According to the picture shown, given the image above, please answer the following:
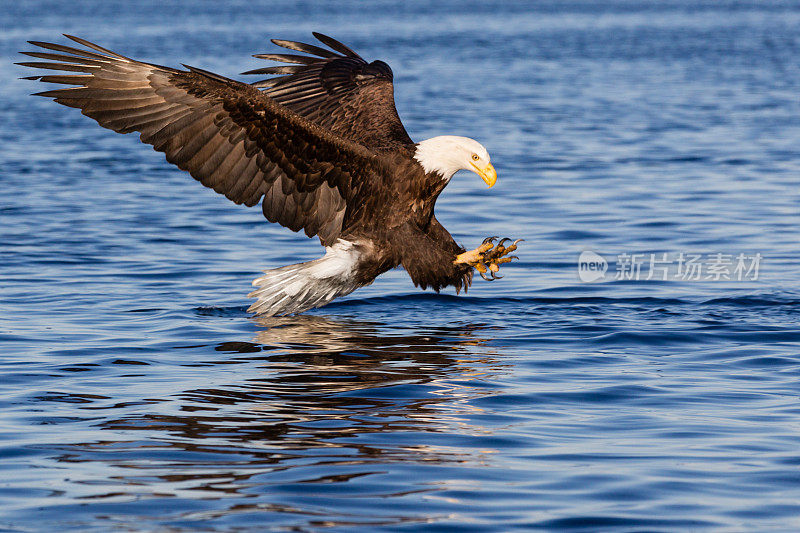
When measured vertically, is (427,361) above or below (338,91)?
below

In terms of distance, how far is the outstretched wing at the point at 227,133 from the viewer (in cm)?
652

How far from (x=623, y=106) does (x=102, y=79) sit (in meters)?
14.7

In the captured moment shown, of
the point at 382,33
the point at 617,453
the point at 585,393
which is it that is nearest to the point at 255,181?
the point at 585,393

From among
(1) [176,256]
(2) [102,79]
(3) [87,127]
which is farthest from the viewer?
(3) [87,127]

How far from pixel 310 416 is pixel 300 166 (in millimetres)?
2099

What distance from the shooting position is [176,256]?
959 cm

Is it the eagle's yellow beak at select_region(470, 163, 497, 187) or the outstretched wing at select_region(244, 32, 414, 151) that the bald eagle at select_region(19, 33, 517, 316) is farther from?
the outstretched wing at select_region(244, 32, 414, 151)

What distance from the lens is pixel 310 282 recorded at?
7277mm

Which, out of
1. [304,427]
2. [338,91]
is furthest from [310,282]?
[304,427]

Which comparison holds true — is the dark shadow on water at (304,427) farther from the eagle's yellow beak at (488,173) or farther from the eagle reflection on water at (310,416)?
the eagle's yellow beak at (488,173)

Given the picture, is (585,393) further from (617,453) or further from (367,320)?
(367,320)

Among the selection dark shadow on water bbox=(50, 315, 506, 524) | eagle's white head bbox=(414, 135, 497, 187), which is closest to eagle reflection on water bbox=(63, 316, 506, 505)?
dark shadow on water bbox=(50, 315, 506, 524)

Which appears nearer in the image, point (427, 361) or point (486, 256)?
point (427, 361)

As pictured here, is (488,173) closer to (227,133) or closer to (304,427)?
(227,133)
